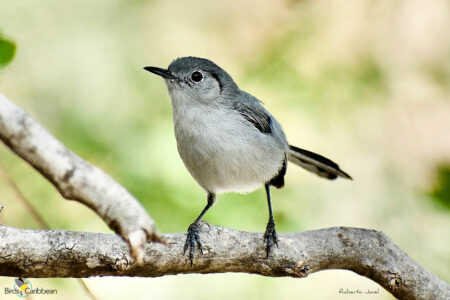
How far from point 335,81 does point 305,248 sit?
7.73 feet

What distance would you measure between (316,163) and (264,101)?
3.77 feet

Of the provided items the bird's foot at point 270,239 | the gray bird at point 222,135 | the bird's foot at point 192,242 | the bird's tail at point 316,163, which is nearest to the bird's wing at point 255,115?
the gray bird at point 222,135

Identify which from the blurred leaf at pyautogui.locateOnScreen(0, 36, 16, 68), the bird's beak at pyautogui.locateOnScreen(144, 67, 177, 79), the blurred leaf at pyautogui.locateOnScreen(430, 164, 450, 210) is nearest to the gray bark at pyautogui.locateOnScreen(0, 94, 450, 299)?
the blurred leaf at pyautogui.locateOnScreen(430, 164, 450, 210)

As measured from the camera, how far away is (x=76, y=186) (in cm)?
78

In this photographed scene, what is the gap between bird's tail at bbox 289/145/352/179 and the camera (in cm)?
371

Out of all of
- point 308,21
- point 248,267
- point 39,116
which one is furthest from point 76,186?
point 308,21

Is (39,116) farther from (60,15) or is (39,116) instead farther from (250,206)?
(250,206)

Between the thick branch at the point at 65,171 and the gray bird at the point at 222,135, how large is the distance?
229 cm

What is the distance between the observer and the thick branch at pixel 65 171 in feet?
2.48

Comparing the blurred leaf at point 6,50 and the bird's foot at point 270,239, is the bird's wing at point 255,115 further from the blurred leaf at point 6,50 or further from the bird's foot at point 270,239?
the blurred leaf at point 6,50

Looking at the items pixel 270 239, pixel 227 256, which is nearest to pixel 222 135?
pixel 270 239

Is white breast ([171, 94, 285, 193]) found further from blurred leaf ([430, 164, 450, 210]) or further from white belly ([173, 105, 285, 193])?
blurred leaf ([430, 164, 450, 210])

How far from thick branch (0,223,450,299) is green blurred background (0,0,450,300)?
683 millimetres

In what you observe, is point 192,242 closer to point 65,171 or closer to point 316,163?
point 316,163
